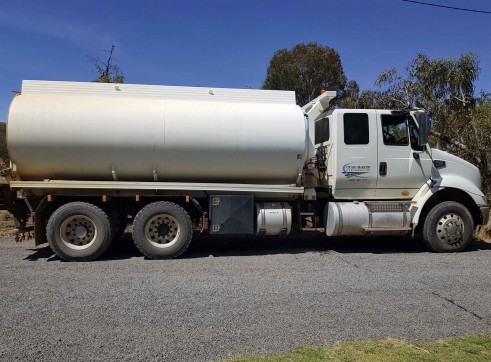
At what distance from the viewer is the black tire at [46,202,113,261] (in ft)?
26.0

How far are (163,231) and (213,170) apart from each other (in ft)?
4.91

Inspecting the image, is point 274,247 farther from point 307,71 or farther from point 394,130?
point 307,71

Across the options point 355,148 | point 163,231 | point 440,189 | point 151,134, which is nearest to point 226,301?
point 163,231

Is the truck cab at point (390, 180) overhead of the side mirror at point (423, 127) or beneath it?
beneath

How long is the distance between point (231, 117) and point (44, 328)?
4892mm

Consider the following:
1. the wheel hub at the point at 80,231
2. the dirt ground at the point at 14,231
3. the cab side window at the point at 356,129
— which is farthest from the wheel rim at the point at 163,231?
the cab side window at the point at 356,129

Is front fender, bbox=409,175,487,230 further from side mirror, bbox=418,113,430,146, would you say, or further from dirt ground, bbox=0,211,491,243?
dirt ground, bbox=0,211,491,243

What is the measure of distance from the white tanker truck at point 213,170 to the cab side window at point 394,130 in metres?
0.02

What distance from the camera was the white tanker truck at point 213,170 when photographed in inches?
312

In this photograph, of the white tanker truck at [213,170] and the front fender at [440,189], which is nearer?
the white tanker truck at [213,170]

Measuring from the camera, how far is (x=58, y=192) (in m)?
8.08

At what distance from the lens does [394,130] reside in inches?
360

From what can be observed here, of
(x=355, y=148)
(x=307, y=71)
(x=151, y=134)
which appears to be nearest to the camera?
→ (x=151, y=134)

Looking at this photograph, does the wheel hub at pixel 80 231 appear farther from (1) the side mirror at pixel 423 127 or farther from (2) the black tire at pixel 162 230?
(1) the side mirror at pixel 423 127
